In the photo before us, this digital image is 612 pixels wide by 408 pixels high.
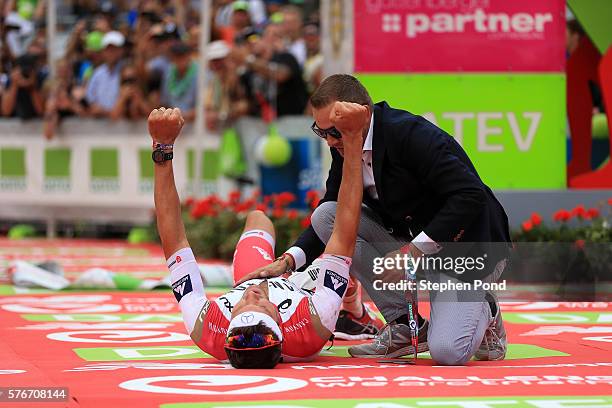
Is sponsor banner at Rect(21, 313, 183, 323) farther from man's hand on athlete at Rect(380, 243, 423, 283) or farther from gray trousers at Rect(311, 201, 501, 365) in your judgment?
man's hand on athlete at Rect(380, 243, 423, 283)

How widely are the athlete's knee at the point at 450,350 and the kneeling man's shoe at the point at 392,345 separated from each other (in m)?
0.31

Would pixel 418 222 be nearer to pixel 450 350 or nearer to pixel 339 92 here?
pixel 450 350

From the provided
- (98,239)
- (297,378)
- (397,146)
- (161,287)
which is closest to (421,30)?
(161,287)

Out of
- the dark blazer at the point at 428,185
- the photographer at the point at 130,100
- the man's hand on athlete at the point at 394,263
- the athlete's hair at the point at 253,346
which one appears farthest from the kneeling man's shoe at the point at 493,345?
the photographer at the point at 130,100

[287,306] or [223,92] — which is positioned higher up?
[223,92]

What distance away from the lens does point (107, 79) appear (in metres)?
19.7

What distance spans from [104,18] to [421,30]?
1048 cm

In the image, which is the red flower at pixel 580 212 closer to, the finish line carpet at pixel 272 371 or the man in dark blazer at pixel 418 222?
the finish line carpet at pixel 272 371

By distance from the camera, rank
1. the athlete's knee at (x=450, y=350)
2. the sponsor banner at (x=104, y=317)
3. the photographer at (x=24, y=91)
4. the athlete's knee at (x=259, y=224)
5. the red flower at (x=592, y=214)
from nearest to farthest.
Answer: the athlete's knee at (x=450, y=350), the athlete's knee at (x=259, y=224), the sponsor banner at (x=104, y=317), the red flower at (x=592, y=214), the photographer at (x=24, y=91)

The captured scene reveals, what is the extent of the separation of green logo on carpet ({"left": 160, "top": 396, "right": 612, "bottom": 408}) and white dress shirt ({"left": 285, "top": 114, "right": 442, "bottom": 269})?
1194 millimetres

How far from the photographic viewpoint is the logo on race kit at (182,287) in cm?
694

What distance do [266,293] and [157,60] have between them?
12098 mm

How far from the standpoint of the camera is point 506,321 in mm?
9219

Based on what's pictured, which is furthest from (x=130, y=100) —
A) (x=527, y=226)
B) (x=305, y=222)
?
(x=527, y=226)
